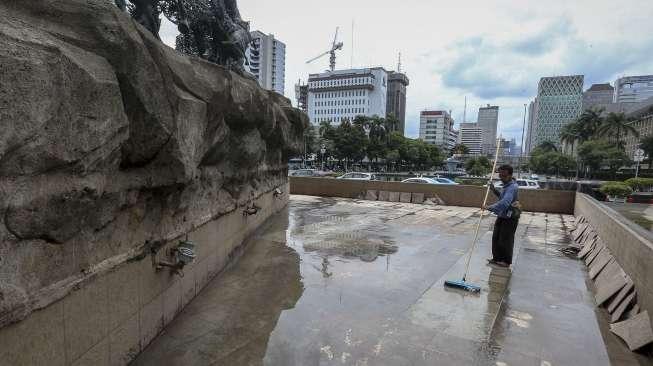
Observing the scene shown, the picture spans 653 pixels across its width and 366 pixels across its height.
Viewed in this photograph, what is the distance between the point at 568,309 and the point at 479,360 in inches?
86.0

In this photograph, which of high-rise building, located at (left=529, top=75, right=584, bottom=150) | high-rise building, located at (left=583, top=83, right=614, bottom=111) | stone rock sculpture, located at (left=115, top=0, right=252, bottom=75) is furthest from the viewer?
high-rise building, located at (left=583, top=83, right=614, bottom=111)

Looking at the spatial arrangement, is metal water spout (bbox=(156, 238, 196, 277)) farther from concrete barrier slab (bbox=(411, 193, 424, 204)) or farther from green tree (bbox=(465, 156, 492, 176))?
green tree (bbox=(465, 156, 492, 176))

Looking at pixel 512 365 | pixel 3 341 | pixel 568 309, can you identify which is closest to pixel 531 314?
pixel 568 309

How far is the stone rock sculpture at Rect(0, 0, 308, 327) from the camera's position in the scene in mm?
2141

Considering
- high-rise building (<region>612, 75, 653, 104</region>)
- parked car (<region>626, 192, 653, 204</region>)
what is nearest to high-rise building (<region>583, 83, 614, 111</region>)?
high-rise building (<region>612, 75, 653, 104</region>)

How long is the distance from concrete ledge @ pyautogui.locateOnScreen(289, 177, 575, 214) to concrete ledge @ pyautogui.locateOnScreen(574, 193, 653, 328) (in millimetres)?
8005

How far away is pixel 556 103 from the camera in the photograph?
12706 centimetres

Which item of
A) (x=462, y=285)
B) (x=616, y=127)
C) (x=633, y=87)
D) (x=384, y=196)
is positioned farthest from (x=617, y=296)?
(x=633, y=87)

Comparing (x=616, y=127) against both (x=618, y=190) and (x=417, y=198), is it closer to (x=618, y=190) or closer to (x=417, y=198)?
(x=618, y=190)

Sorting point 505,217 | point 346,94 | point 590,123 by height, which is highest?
point 346,94

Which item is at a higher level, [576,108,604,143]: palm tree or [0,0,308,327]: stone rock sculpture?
[576,108,604,143]: palm tree

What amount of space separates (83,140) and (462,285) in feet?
16.8

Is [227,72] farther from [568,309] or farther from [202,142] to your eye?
[568,309]

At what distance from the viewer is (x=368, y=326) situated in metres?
4.37
